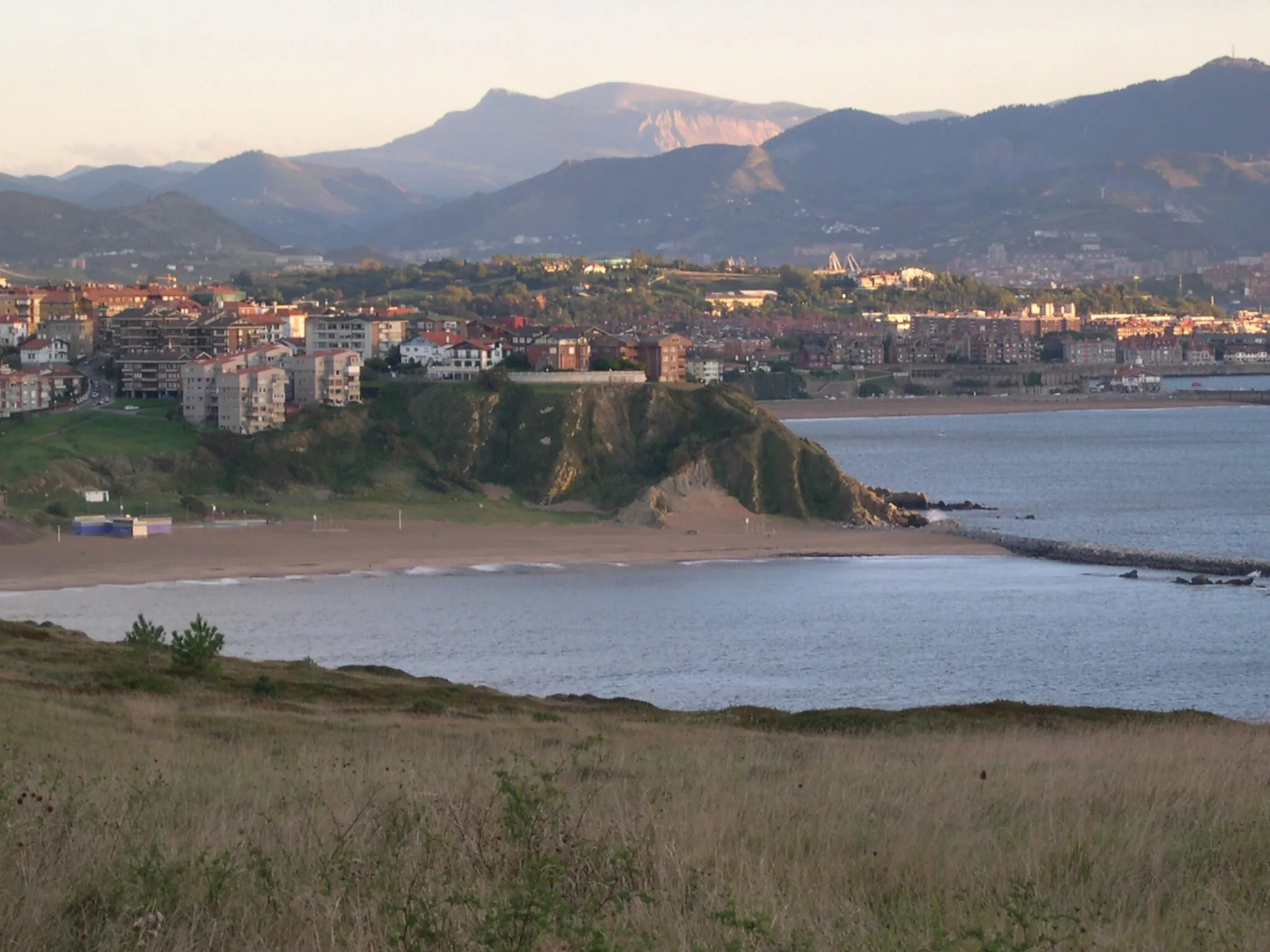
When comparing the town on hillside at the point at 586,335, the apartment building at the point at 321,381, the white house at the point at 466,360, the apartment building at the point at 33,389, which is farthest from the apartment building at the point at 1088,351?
the apartment building at the point at 33,389

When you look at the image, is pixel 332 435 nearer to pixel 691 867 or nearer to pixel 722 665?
pixel 722 665

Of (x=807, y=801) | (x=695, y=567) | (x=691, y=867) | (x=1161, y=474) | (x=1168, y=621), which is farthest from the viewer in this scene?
(x=1161, y=474)

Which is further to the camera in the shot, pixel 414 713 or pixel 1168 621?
pixel 1168 621

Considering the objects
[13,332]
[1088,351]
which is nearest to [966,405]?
[1088,351]

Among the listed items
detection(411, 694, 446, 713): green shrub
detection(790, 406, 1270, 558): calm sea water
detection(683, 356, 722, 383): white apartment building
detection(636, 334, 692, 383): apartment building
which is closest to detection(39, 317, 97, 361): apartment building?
detection(636, 334, 692, 383): apartment building

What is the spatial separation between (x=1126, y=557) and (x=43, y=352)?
36.9 metres

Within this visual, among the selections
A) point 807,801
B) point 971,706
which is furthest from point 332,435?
point 807,801

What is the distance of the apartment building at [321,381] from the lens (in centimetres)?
4894

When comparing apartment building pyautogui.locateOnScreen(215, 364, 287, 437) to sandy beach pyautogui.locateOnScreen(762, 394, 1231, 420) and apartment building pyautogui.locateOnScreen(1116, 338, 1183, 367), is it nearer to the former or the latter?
sandy beach pyautogui.locateOnScreen(762, 394, 1231, 420)

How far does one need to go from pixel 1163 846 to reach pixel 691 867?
1.64 meters

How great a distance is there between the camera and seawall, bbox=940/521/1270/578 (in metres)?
37.2

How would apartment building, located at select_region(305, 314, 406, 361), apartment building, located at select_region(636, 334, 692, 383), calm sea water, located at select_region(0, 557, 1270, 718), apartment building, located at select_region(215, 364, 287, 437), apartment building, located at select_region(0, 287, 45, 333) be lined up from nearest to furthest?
1. calm sea water, located at select_region(0, 557, 1270, 718)
2. apartment building, located at select_region(215, 364, 287, 437)
3. apartment building, located at select_region(636, 334, 692, 383)
4. apartment building, located at select_region(305, 314, 406, 361)
5. apartment building, located at select_region(0, 287, 45, 333)

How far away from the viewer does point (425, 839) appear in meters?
5.46

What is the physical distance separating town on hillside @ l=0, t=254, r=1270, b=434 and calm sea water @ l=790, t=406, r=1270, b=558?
8285 mm
